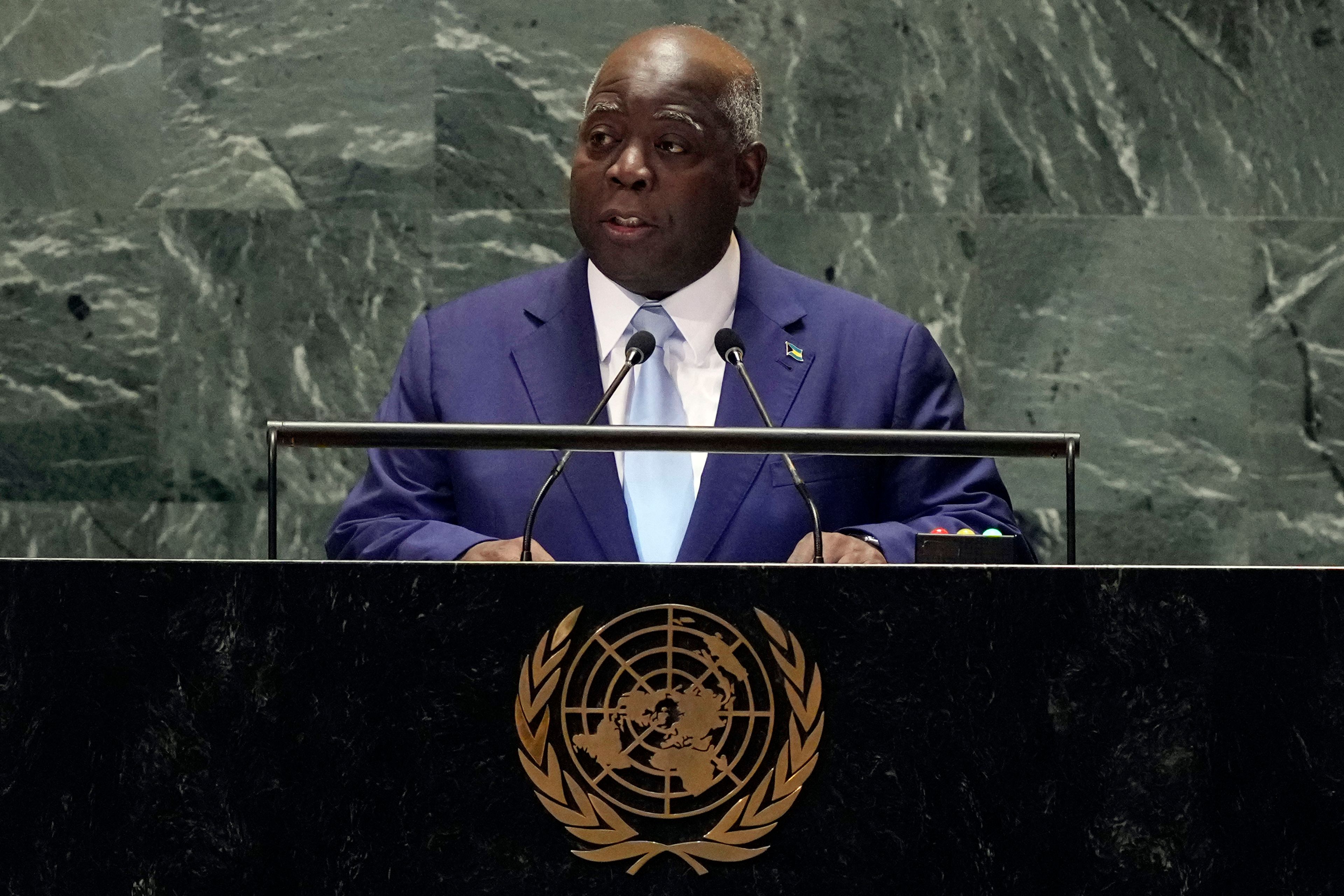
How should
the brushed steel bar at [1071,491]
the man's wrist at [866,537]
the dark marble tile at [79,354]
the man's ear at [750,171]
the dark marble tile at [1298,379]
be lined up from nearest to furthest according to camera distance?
the brushed steel bar at [1071,491] → the man's wrist at [866,537] → the man's ear at [750,171] → the dark marble tile at [79,354] → the dark marble tile at [1298,379]

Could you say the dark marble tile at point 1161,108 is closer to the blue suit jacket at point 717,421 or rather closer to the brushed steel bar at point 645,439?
the blue suit jacket at point 717,421

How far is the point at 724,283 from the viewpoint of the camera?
10.5 ft

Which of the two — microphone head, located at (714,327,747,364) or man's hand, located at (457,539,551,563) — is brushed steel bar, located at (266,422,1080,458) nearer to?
man's hand, located at (457,539,551,563)

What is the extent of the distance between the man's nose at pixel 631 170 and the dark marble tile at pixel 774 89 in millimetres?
1492

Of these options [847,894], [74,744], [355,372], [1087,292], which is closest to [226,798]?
[74,744]

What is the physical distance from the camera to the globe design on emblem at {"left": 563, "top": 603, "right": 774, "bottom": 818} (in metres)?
1.88

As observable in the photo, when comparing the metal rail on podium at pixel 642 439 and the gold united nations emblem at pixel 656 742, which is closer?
the gold united nations emblem at pixel 656 742

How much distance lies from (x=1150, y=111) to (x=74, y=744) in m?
3.61

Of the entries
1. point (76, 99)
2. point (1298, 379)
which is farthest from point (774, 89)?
point (76, 99)

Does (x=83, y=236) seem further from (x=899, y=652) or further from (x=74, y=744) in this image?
(x=899, y=652)

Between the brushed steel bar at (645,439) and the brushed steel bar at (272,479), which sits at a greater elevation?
the brushed steel bar at (645,439)

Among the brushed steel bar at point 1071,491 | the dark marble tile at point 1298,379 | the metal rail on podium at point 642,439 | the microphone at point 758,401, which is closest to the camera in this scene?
the metal rail on podium at point 642,439

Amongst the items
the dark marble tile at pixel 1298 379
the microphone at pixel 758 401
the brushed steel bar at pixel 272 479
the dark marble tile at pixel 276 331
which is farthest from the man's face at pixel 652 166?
the dark marble tile at pixel 1298 379

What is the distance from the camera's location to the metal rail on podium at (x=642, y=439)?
1.98m
